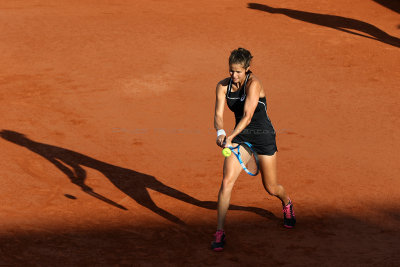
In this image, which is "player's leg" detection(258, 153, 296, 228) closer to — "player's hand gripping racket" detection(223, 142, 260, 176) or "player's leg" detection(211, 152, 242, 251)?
"player's hand gripping racket" detection(223, 142, 260, 176)

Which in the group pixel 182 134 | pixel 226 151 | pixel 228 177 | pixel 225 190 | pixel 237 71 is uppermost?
pixel 237 71

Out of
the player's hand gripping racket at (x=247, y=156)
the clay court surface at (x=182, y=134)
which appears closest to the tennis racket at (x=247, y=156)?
the player's hand gripping racket at (x=247, y=156)

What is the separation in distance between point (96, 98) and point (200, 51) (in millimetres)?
4186

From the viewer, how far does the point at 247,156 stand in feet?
24.0

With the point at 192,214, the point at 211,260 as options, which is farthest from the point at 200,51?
the point at 211,260

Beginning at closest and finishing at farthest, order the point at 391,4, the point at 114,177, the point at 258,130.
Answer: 1. the point at 258,130
2. the point at 114,177
3. the point at 391,4

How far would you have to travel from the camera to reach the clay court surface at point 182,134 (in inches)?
295

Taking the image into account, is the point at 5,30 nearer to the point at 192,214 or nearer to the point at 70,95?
the point at 70,95

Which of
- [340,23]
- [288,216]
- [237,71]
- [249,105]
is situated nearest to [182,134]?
[288,216]

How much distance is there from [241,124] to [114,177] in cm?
310

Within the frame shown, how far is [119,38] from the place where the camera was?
693 inches

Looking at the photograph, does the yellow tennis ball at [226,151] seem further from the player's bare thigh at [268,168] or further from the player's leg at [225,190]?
the player's bare thigh at [268,168]

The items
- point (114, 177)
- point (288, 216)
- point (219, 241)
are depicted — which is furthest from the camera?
point (114, 177)

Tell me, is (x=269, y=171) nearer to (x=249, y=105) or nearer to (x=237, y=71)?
(x=249, y=105)
